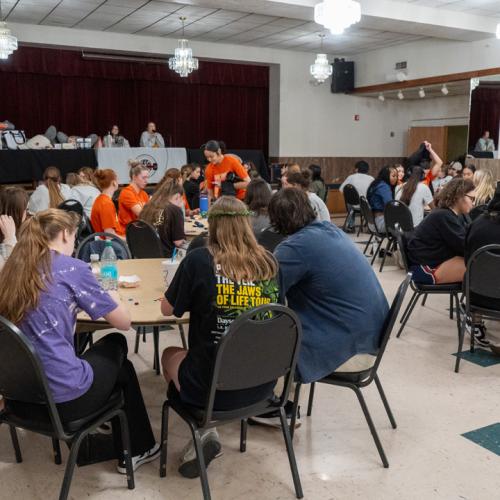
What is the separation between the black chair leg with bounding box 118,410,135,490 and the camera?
2.19 meters

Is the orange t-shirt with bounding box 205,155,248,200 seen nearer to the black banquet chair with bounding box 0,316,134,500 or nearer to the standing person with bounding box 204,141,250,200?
the standing person with bounding box 204,141,250,200

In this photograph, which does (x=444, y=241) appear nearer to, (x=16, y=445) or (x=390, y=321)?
(x=390, y=321)

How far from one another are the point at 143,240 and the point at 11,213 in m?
1.06

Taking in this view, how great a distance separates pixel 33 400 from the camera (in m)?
1.92

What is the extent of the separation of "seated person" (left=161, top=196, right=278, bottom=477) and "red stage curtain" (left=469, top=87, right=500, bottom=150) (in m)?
8.15

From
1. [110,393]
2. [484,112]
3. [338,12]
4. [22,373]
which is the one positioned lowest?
[110,393]

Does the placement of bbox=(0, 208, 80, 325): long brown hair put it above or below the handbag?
below

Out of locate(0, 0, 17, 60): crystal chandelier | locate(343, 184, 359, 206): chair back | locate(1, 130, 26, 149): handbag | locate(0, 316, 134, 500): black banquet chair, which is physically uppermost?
locate(0, 0, 17, 60): crystal chandelier

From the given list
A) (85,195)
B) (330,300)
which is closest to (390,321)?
(330,300)

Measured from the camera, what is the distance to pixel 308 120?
1192 cm

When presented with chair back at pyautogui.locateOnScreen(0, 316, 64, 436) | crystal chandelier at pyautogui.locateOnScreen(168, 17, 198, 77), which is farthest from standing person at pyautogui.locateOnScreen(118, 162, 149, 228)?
crystal chandelier at pyautogui.locateOnScreen(168, 17, 198, 77)

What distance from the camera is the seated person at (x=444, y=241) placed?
386cm

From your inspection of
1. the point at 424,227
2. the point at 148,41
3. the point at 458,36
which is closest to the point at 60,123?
the point at 148,41

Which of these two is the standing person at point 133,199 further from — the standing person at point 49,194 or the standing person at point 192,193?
the standing person at point 192,193
